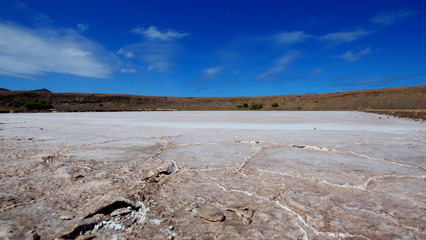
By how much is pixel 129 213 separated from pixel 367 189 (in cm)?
146

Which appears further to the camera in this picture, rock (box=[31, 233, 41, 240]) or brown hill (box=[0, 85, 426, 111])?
brown hill (box=[0, 85, 426, 111])

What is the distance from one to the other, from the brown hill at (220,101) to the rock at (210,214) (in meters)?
35.3

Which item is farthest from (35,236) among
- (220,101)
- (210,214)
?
(220,101)

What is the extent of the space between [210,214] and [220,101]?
50963mm

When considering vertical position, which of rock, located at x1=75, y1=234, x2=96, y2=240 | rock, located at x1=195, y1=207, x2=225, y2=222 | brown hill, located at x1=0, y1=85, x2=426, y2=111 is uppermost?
brown hill, located at x1=0, y1=85, x2=426, y2=111

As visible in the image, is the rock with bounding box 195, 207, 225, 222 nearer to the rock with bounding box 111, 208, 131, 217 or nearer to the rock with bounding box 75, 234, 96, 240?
the rock with bounding box 111, 208, 131, 217

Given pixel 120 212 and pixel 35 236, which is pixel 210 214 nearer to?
pixel 120 212

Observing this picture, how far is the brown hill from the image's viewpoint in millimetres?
39625

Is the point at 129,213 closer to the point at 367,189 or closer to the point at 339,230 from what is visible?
the point at 339,230

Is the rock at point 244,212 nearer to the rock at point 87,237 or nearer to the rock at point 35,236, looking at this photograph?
the rock at point 87,237

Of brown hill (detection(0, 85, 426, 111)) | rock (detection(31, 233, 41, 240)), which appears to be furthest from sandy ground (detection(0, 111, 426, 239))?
brown hill (detection(0, 85, 426, 111))

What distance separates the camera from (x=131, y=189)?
1.44 metres

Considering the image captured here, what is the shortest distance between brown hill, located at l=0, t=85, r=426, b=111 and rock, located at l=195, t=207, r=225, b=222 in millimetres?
35321

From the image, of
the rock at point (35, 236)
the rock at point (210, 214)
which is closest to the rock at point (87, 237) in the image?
the rock at point (35, 236)
